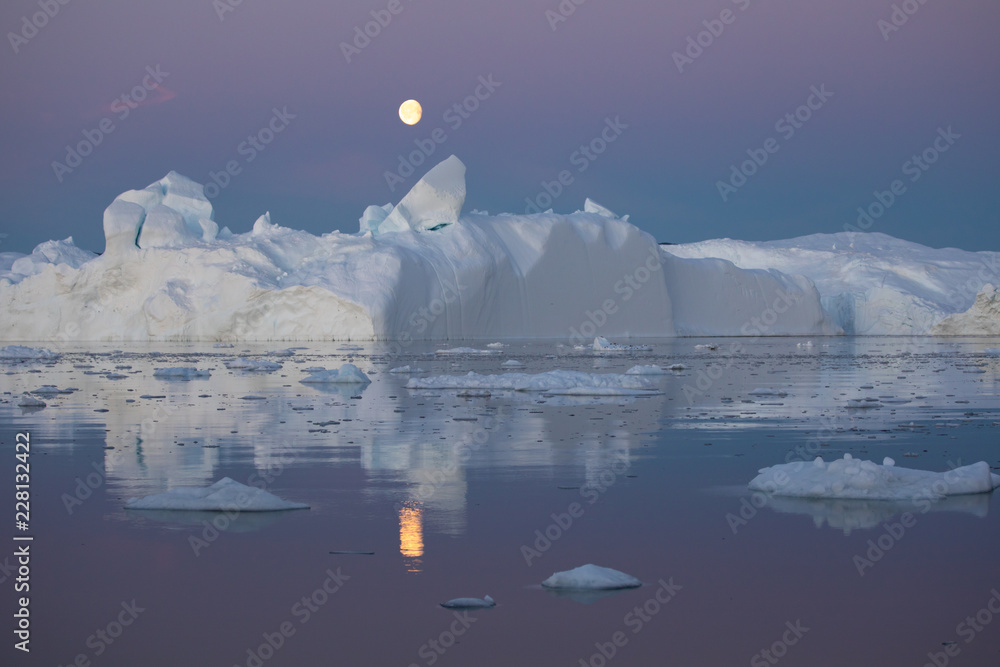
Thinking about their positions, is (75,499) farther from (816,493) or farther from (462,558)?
(816,493)

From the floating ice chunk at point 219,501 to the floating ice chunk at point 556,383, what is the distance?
25.8 feet

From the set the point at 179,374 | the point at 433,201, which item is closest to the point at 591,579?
the point at 179,374

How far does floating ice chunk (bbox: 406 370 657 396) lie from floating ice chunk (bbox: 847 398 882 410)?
257cm

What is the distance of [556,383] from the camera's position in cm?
1380

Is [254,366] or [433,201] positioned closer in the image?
[254,366]

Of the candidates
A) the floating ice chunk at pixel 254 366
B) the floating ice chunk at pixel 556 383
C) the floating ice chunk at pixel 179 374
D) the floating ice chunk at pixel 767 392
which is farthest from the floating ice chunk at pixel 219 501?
the floating ice chunk at pixel 254 366

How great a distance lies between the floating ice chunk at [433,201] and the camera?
40.3 m

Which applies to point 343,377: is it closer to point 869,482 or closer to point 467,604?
point 869,482

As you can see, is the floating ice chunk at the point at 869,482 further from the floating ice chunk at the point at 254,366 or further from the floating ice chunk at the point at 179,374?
the floating ice chunk at the point at 254,366

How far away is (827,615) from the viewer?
378 cm

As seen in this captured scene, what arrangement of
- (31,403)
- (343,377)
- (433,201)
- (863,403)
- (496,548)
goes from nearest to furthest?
(496,548) < (863,403) < (31,403) < (343,377) < (433,201)

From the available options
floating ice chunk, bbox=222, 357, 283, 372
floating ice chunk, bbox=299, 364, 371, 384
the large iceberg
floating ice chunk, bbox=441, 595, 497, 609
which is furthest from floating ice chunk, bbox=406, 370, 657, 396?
the large iceberg

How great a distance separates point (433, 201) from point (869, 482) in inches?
1407

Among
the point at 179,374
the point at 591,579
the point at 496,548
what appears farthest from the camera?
the point at 179,374
